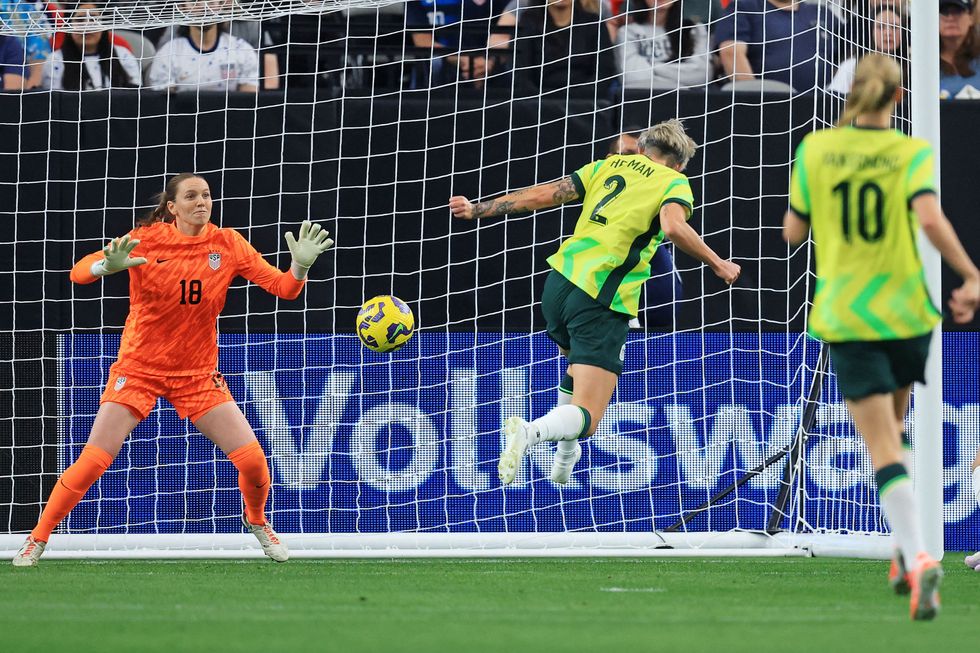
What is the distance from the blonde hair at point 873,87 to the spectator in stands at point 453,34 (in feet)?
15.9

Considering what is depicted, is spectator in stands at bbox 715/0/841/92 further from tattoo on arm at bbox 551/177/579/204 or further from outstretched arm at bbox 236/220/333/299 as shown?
outstretched arm at bbox 236/220/333/299

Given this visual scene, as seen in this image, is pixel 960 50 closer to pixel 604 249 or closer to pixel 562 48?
pixel 562 48

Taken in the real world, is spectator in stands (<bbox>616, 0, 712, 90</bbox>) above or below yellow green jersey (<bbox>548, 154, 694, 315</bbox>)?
above

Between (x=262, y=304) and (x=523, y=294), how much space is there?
1.70 m

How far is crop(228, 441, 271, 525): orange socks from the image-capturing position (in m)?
7.93

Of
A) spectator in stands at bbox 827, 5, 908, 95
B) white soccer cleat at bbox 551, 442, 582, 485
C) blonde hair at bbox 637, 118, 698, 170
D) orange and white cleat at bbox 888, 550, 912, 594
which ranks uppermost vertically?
spectator in stands at bbox 827, 5, 908, 95

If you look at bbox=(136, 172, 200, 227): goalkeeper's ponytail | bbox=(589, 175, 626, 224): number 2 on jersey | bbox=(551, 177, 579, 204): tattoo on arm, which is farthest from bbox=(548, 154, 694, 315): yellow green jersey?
bbox=(136, 172, 200, 227): goalkeeper's ponytail

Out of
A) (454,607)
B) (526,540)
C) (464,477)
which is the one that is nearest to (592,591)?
(454,607)

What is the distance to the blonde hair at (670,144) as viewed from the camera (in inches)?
307

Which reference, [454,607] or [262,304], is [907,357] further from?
[262,304]

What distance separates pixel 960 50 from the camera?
11.0m

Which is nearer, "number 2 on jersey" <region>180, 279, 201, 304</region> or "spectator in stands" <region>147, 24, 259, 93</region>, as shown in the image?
"number 2 on jersey" <region>180, 279, 201, 304</region>

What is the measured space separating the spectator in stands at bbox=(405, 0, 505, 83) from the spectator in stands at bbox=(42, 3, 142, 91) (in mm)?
1925

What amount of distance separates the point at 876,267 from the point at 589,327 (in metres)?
2.60
